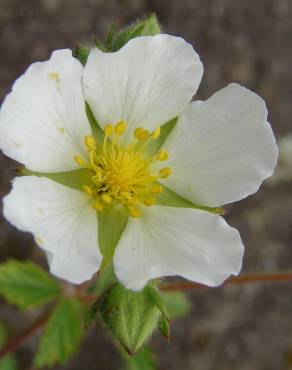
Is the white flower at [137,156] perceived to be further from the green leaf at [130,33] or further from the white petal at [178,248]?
the green leaf at [130,33]

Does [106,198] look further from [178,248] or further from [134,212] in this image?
[178,248]

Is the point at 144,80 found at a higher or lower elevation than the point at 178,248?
higher

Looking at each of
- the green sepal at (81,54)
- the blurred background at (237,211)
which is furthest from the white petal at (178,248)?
the blurred background at (237,211)

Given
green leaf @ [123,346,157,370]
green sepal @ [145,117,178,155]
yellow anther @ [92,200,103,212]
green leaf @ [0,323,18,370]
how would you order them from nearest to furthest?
yellow anther @ [92,200,103,212] → green sepal @ [145,117,178,155] → green leaf @ [123,346,157,370] → green leaf @ [0,323,18,370]

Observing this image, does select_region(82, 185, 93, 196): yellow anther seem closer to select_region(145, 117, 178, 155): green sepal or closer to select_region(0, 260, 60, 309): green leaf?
select_region(145, 117, 178, 155): green sepal

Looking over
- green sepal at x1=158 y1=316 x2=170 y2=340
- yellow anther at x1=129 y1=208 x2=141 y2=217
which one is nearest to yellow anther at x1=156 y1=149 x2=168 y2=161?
yellow anther at x1=129 y1=208 x2=141 y2=217

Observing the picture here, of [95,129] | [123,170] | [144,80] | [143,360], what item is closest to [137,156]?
[123,170]
